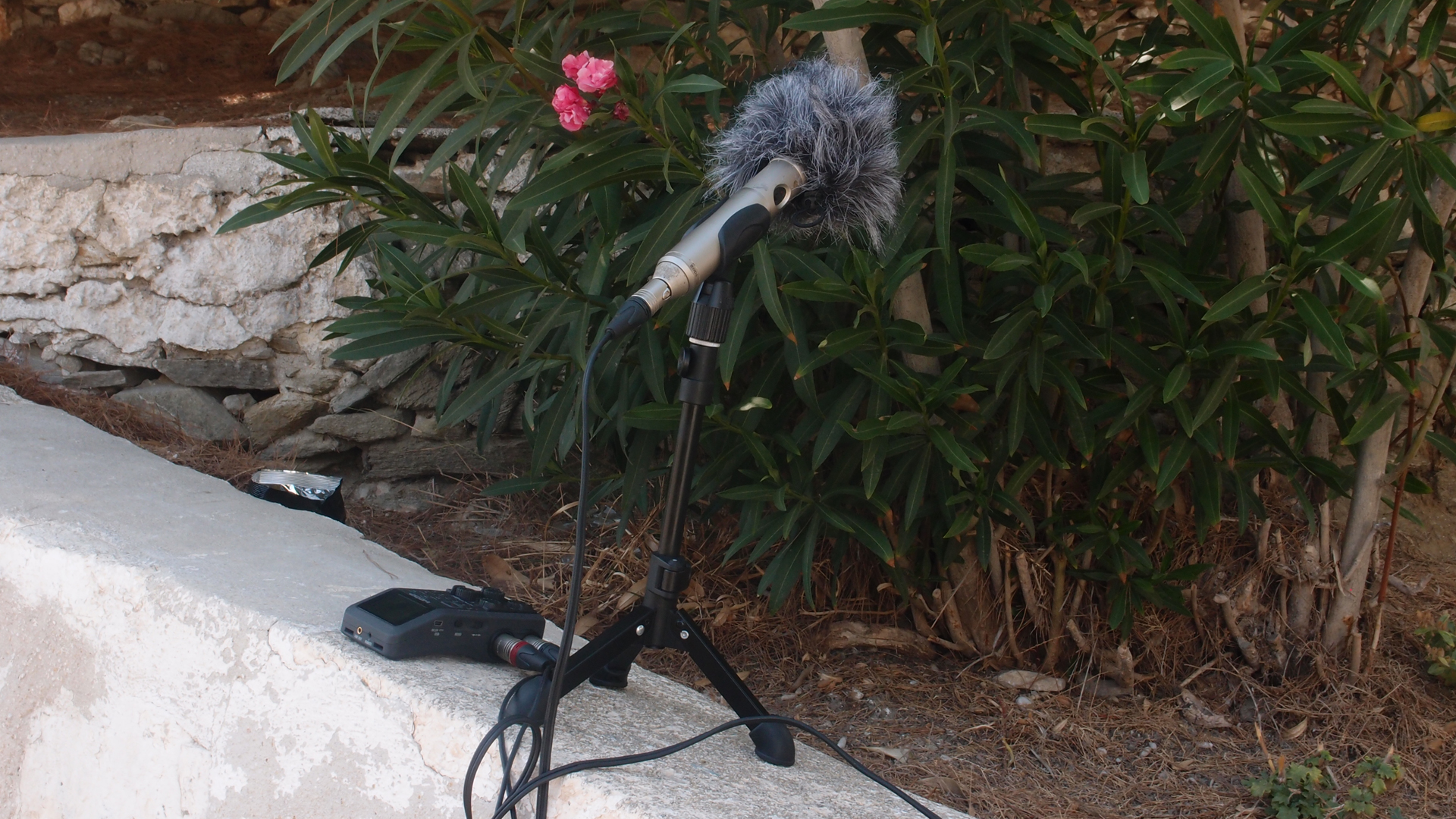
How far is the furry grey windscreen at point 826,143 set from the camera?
4.01 feet

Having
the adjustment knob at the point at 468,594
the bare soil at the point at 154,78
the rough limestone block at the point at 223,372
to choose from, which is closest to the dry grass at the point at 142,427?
the rough limestone block at the point at 223,372

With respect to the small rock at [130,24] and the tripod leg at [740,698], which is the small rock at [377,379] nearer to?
the tripod leg at [740,698]

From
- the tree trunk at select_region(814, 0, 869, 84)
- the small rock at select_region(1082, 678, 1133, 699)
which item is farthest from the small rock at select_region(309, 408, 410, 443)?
the small rock at select_region(1082, 678, 1133, 699)

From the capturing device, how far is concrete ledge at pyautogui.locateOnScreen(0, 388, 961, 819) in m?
1.25

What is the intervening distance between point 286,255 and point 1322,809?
2690mm

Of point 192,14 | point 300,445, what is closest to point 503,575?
point 300,445

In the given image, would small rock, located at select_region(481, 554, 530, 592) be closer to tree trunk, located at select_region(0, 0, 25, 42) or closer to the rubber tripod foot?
the rubber tripod foot

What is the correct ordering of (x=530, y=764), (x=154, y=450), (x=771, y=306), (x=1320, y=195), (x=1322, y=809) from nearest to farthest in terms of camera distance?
(x=530, y=764) → (x=771, y=306) → (x=1322, y=809) → (x=1320, y=195) → (x=154, y=450)

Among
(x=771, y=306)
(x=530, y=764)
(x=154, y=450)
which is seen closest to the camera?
(x=530, y=764)

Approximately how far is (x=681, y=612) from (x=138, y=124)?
9.36 feet

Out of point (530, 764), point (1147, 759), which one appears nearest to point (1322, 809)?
point (1147, 759)

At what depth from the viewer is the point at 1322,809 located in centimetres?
173

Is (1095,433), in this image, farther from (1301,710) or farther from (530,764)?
(530,764)

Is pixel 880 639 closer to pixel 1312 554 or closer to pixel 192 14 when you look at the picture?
pixel 1312 554
